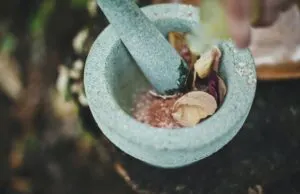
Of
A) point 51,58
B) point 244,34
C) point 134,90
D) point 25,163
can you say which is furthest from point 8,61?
point 244,34

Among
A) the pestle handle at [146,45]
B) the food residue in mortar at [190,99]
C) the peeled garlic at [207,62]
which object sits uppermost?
the pestle handle at [146,45]

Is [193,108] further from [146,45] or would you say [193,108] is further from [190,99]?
[146,45]

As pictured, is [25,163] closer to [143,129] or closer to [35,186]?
[35,186]

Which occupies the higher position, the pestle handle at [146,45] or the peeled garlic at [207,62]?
the pestle handle at [146,45]

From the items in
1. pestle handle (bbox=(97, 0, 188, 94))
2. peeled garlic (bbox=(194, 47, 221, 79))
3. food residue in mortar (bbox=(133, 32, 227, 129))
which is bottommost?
food residue in mortar (bbox=(133, 32, 227, 129))

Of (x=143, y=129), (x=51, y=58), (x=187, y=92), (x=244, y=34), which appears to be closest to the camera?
(x=244, y=34)

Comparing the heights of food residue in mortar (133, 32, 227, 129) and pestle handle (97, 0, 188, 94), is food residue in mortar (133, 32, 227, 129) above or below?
below
